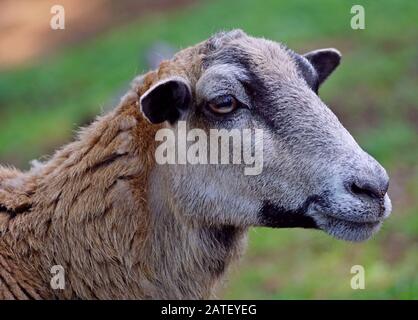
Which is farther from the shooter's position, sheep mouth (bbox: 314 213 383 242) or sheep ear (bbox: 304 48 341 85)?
sheep ear (bbox: 304 48 341 85)

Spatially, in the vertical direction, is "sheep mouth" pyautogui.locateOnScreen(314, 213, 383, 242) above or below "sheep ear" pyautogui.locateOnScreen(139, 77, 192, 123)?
below

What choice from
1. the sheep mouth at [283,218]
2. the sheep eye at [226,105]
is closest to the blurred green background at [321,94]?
the sheep mouth at [283,218]

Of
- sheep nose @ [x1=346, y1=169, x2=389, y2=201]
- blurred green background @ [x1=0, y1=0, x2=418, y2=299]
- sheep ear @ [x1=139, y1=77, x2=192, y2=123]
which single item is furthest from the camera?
blurred green background @ [x1=0, y1=0, x2=418, y2=299]

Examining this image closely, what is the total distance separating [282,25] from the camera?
837 inches

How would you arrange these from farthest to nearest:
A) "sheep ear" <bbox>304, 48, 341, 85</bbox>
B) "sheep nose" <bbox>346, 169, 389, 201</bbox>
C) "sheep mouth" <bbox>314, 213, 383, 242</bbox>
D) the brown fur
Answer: "sheep ear" <bbox>304, 48, 341, 85</bbox>, the brown fur, "sheep mouth" <bbox>314, 213, 383, 242</bbox>, "sheep nose" <bbox>346, 169, 389, 201</bbox>

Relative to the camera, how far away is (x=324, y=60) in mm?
7453

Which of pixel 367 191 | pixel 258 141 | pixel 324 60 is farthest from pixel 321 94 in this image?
pixel 367 191

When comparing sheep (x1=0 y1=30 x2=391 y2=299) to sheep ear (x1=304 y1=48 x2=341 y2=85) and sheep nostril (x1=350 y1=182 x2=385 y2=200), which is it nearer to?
sheep nostril (x1=350 y1=182 x2=385 y2=200)

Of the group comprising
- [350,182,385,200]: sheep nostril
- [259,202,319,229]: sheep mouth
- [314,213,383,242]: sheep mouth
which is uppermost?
[350,182,385,200]: sheep nostril

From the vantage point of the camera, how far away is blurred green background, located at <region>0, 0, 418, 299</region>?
10.9 metres

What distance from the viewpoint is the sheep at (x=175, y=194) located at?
20.6 feet

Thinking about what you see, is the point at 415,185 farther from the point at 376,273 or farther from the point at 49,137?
the point at 49,137

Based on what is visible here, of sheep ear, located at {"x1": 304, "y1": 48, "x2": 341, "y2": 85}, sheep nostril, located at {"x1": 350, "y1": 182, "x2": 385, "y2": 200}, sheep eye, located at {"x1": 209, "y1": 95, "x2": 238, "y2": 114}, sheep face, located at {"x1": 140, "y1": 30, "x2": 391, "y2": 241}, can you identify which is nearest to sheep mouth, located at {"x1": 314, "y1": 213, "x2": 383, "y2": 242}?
sheep face, located at {"x1": 140, "y1": 30, "x2": 391, "y2": 241}

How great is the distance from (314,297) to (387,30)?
10642 millimetres
